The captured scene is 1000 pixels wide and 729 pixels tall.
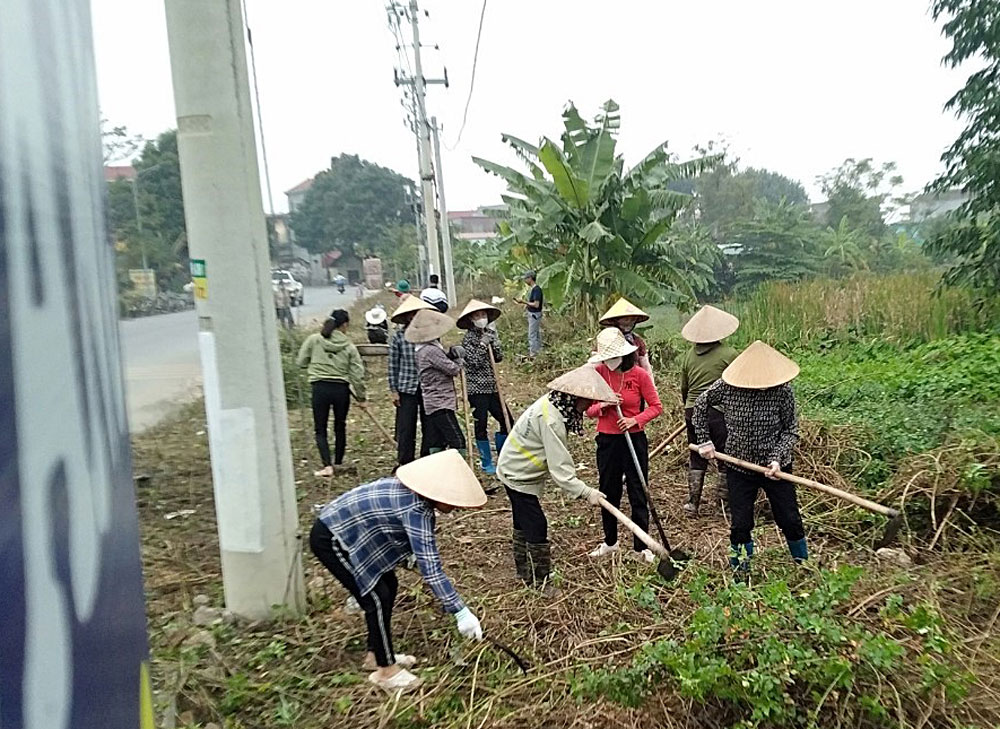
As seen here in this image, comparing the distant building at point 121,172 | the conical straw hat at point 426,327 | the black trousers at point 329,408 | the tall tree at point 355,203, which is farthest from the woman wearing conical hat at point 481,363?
the tall tree at point 355,203

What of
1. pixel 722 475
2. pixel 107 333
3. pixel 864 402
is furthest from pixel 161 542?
pixel 864 402

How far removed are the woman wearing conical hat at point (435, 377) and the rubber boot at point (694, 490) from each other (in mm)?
1725

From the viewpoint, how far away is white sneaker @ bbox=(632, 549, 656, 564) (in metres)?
4.11

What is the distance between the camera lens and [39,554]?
0.86 metres

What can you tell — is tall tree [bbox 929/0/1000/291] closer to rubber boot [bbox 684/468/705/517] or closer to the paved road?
rubber boot [bbox 684/468/705/517]

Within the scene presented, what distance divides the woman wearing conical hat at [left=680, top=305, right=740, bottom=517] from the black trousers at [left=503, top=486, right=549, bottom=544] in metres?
1.33

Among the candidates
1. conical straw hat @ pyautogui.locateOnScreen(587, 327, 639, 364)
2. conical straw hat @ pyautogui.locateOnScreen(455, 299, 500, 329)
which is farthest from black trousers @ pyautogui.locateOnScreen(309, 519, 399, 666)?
conical straw hat @ pyautogui.locateOnScreen(455, 299, 500, 329)

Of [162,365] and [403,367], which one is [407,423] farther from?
[162,365]

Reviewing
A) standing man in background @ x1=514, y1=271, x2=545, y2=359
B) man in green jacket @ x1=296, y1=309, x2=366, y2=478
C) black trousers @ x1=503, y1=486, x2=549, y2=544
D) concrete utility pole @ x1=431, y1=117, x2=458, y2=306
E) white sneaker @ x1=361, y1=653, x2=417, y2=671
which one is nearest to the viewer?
white sneaker @ x1=361, y1=653, x2=417, y2=671

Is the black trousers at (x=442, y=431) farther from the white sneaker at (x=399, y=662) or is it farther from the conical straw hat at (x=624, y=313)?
the white sneaker at (x=399, y=662)

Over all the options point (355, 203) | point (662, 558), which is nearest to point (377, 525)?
point (662, 558)

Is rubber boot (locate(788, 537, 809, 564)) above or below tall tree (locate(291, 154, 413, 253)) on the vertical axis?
below

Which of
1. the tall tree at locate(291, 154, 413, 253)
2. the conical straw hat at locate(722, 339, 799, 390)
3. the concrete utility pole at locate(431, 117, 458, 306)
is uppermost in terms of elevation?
the tall tree at locate(291, 154, 413, 253)

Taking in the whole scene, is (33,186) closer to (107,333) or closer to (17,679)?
(107,333)
